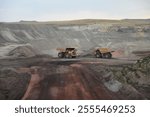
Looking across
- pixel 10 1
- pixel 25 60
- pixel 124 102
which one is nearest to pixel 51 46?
pixel 25 60

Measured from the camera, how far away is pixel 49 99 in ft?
25.0

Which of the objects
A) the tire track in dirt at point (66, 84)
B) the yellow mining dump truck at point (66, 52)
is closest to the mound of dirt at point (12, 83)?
the tire track in dirt at point (66, 84)

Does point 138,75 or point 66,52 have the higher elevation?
point 66,52

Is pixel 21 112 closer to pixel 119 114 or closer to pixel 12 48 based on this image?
pixel 12 48

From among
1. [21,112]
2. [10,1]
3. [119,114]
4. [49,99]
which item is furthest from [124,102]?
[10,1]

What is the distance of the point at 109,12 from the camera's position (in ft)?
25.8

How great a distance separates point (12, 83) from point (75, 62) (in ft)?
3.80

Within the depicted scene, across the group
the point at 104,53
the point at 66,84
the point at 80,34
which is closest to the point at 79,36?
the point at 80,34

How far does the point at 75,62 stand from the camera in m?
7.86

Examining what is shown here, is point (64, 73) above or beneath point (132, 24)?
beneath

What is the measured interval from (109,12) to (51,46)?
1185mm

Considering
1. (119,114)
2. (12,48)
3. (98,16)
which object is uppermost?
(98,16)

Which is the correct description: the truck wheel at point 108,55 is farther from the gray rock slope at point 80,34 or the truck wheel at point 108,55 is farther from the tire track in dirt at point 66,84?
the tire track in dirt at point 66,84

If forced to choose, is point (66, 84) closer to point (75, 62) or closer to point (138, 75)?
point (75, 62)
